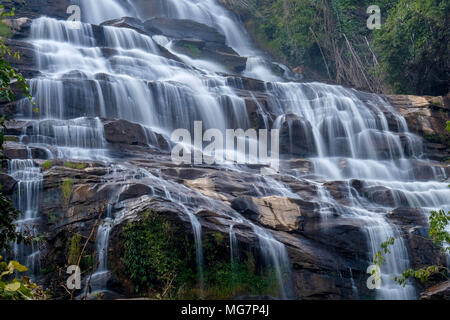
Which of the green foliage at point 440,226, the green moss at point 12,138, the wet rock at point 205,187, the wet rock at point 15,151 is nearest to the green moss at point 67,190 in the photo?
the wet rock at point 15,151

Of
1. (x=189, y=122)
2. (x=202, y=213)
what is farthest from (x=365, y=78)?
(x=202, y=213)

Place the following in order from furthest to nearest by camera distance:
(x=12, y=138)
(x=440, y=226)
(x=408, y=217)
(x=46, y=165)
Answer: (x=12, y=138) → (x=408, y=217) → (x=46, y=165) → (x=440, y=226)

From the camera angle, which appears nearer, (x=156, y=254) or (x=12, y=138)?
(x=156, y=254)

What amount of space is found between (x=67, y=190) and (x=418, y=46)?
59.6 ft

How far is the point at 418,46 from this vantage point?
70.7 ft

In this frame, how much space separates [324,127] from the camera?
18.8 meters

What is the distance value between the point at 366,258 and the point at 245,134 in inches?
332

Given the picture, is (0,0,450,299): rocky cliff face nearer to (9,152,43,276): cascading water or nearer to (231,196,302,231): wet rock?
(231,196,302,231): wet rock

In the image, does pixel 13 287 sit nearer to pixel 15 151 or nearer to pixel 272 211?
pixel 272 211

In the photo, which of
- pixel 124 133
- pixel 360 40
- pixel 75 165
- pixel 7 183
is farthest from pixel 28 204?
pixel 360 40

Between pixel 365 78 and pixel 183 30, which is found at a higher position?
pixel 183 30

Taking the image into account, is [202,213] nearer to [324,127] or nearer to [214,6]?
[324,127]

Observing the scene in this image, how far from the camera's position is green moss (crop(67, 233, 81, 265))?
845cm
